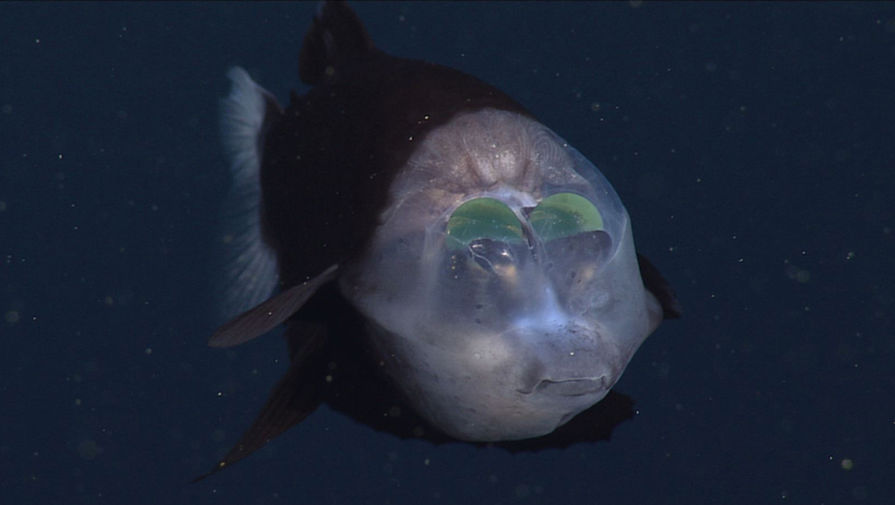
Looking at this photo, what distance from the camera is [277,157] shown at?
3344 millimetres

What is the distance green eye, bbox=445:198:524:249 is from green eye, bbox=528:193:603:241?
0.07 meters

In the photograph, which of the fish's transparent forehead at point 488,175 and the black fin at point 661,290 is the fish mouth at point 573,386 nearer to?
the fish's transparent forehead at point 488,175

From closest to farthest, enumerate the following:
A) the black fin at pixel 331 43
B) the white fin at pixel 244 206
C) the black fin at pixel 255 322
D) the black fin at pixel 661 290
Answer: the black fin at pixel 255 322 → the black fin at pixel 661 290 → the black fin at pixel 331 43 → the white fin at pixel 244 206

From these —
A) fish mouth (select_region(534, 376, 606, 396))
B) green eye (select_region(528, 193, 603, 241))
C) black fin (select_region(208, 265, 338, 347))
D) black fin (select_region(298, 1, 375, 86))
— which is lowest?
black fin (select_region(208, 265, 338, 347))

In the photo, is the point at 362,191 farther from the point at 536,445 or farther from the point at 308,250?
the point at 536,445

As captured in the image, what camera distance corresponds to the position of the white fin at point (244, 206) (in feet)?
12.9

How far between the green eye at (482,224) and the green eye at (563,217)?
67 mm

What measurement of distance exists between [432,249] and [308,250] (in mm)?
704

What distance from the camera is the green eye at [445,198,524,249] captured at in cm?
234

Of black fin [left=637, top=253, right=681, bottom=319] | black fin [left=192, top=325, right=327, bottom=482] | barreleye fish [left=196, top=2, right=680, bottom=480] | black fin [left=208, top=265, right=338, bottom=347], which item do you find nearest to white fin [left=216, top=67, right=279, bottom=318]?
barreleye fish [left=196, top=2, right=680, bottom=480]

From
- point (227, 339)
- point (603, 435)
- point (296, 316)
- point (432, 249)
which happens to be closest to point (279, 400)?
point (296, 316)

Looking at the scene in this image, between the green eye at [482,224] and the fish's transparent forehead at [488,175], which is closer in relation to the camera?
the green eye at [482,224]

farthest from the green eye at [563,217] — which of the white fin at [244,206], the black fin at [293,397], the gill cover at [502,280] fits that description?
the white fin at [244,206]

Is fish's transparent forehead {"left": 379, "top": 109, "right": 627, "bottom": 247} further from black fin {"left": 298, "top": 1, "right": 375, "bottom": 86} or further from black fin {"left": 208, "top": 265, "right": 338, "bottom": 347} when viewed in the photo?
black fin {"left": 298, "top": 1, "right": 375, "bottom": 86}
